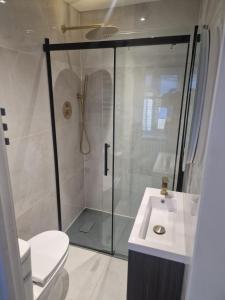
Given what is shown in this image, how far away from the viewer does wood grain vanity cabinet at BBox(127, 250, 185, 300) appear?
102 cm

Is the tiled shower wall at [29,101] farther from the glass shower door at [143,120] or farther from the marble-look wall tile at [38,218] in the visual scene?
the glass shower door at [143,120]

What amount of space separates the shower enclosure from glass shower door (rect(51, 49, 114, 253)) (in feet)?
0.04

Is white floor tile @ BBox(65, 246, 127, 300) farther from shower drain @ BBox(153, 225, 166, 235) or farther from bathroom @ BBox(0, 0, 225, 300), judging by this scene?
shower drain @ BBox(153, 225, 166, 235)

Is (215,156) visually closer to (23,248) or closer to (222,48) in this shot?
(222,48)

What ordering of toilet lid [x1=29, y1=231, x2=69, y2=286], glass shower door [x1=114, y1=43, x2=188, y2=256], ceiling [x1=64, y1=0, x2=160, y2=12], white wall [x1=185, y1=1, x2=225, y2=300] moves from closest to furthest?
1. white wall [x1=185, y1=1, x2=225, y2=300]
2. toilet lid [x1=29, y1=231, x2=69, y2=286]
3. ceiling [x1=64, y1=0, x2=160, y2=12]
4. glass shower door [x1=114, y1=43, x2=188, y2=256]

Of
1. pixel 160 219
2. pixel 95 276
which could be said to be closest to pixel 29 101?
pixel 160 219

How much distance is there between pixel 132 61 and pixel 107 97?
516 millimetres

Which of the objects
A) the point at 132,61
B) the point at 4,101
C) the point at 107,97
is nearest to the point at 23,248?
the point at 4,101

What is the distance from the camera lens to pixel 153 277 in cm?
108

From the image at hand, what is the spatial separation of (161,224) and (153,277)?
13.8 inches

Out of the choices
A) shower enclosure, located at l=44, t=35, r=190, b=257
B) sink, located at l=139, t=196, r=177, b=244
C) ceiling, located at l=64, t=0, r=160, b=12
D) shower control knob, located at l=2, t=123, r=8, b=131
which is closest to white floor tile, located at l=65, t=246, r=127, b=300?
shower enclosure, located at l=44, t=35, r=190, b=257

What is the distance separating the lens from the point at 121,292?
5.74 ft

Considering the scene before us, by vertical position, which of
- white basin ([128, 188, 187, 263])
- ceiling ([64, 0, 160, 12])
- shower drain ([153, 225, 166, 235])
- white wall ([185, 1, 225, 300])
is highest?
ceiling ([64, 0, 160, 12])

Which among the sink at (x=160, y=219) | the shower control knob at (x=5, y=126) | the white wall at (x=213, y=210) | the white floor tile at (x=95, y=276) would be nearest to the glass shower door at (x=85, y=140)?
the white floor tile at (x=95, y=276)
